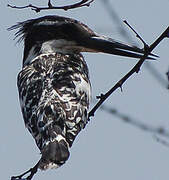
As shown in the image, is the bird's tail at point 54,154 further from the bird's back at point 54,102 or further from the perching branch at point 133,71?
the perching branch at point 133,71

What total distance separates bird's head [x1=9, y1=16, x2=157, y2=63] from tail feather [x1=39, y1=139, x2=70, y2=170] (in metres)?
1.38

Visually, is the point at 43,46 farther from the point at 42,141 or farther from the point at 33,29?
the point at 42,141

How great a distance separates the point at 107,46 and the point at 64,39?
418mm

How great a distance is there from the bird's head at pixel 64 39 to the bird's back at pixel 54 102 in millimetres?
269

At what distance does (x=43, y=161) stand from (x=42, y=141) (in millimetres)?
→ 214

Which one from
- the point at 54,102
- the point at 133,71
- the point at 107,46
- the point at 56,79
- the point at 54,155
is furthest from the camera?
the point at 107,46

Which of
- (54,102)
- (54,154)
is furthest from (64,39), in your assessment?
(54,154)

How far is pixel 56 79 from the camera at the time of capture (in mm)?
4539

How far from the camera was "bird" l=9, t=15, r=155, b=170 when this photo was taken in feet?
13.5

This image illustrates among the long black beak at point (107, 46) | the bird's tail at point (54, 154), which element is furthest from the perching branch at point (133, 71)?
the long black beak at point (107, 46)

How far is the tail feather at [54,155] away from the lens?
3914 millimetres

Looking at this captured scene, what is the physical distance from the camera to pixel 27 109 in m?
4.48

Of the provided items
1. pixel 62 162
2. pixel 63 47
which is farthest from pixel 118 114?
pixel 63 47

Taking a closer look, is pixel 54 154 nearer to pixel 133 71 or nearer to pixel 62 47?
pixel 133 71
